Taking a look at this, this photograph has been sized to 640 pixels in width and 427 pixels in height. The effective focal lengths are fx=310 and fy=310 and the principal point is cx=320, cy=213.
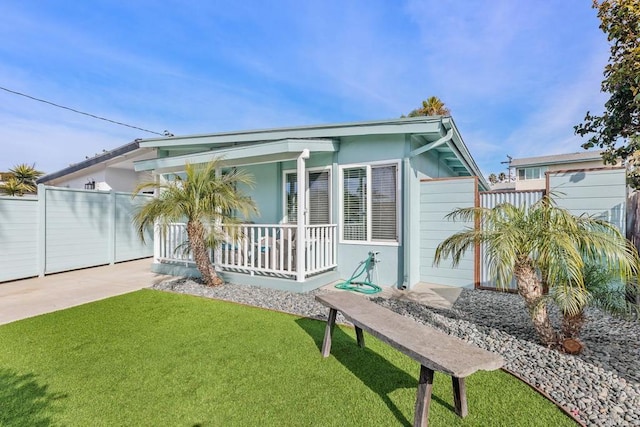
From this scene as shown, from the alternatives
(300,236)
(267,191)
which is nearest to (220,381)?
(300,236)

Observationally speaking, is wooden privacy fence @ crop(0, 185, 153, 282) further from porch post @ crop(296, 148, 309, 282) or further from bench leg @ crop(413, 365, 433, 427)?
bench leg @ crop(413, 365, 433, 427)

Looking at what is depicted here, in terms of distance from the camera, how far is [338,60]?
12.6m

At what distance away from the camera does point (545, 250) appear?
329 centimetres

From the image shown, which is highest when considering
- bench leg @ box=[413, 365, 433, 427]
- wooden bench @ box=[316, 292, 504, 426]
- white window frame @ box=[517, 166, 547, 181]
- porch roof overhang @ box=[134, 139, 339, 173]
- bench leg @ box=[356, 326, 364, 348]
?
white window frame @ box=[517, 166, 547, 181]

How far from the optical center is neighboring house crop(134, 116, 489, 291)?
258 inches

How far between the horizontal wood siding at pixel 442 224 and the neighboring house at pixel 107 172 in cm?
966

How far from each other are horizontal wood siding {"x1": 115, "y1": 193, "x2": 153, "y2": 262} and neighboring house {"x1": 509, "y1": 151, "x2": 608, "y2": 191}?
25.0 m

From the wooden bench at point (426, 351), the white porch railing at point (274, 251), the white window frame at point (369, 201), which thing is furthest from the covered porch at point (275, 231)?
the wooden bench at point (426, 351)

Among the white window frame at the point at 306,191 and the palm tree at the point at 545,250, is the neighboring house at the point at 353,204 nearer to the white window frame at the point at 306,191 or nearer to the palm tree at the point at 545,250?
the white window frame at the point at 306,191

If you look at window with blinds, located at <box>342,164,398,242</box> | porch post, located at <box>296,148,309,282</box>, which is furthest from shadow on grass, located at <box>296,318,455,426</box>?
window with blinds, located at <box>342,164,398,242</box>

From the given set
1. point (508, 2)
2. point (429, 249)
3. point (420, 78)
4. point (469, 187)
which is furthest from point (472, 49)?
point (429, 249)

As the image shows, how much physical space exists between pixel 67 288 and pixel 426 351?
7971 mm

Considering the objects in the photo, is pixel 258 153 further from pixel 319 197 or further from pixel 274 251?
pixel 274 251

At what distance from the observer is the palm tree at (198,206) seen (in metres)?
6.27
